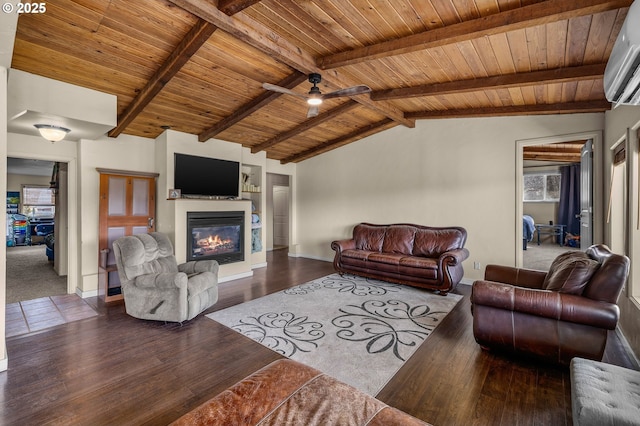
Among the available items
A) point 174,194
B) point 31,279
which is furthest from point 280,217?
point 31,279

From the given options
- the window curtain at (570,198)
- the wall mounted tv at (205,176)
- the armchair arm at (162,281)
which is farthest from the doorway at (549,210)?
the armchair arm at (162,281)

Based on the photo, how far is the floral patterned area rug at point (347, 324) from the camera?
2525 mm

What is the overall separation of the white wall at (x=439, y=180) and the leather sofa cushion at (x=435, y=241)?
327mm

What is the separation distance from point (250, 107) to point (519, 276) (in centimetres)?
400

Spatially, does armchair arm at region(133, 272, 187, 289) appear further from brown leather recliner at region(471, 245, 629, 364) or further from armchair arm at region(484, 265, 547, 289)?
armchair arm at region(484, 265, 547, 289)

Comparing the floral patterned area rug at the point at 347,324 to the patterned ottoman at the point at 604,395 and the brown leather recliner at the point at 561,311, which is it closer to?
the brown leather recliner at the point at 561,311

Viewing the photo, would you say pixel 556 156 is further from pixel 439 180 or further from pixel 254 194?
pixel 254 194

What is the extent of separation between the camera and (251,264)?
609cm

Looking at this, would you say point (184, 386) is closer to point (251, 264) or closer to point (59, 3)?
point (59, 3)

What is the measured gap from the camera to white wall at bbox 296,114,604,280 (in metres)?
4.71

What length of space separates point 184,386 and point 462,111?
5.22 m

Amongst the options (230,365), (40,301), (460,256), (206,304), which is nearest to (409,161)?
(460,256)

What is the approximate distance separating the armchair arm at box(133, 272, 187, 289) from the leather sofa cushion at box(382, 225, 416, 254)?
3583mm

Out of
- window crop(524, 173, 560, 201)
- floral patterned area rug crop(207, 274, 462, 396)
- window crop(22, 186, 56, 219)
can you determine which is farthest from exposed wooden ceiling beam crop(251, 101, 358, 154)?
window crop(22, 186, 56, 219)
